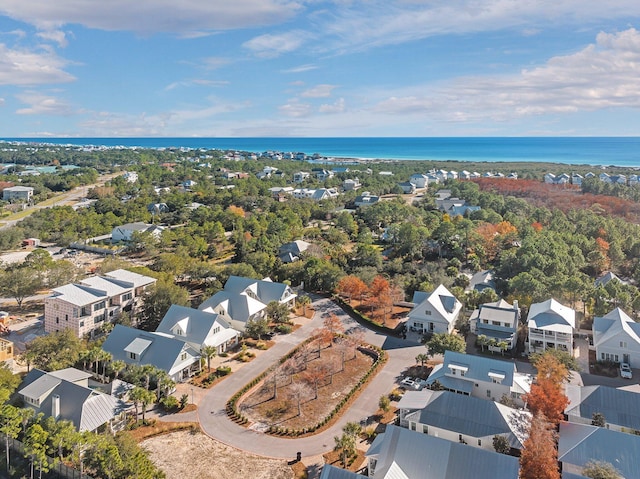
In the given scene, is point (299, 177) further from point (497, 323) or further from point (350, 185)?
point (497, 323)

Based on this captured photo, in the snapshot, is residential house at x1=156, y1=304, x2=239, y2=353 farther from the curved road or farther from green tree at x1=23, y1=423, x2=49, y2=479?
green tree at x1=23, y1=423, x2=49, y2=479

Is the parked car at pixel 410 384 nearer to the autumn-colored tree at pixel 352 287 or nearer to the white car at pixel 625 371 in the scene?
the autumn-colored tree at pixel 352 287

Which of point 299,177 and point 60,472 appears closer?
point 60,472

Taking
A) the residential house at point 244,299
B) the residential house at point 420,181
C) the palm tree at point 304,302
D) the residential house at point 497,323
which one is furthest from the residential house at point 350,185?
the residential house at point 497,323

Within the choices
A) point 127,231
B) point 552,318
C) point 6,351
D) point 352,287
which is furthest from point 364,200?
point 6,351

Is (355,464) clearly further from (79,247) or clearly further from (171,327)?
(79,247)

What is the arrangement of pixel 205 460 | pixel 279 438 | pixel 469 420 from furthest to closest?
1. pixel 279 438
2. pixel 469 420
3. pixel 205 460

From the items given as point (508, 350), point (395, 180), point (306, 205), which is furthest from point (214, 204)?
point (508, 350)
